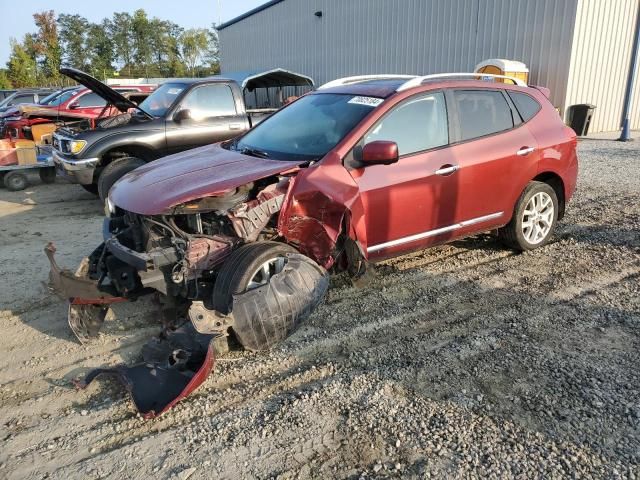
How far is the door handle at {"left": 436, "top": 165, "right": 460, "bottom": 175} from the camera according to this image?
4445 millimetres

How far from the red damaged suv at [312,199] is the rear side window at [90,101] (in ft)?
29.7

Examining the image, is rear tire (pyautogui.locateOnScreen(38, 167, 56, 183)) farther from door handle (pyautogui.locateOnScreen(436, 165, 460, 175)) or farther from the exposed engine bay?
door handle (pyautogui.locateOnScreen(436, 165, 460, 175))

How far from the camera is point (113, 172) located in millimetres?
7352

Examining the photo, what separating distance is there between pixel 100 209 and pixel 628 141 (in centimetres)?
1304

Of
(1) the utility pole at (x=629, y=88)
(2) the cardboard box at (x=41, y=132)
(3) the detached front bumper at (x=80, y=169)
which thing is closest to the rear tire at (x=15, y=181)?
(2) the cardboard box at (x=41, y=132)

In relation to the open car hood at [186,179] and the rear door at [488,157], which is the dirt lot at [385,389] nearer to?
the rear door at [488,157]

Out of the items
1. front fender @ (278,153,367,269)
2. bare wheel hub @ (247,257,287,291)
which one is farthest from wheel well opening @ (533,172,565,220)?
bare wheel hub @ (247,257,287,291)

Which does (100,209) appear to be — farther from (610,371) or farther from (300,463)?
(610,371)

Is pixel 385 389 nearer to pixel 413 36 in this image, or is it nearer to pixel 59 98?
pixel 59 98

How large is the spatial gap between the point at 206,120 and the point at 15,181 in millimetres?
4154

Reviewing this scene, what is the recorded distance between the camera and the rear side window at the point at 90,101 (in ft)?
40.5

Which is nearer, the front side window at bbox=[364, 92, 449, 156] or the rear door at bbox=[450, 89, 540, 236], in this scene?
the front side window at bbox=[364, 92, 449, 156]

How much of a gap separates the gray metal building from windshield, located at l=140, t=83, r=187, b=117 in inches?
417

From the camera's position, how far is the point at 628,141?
13.7 m
